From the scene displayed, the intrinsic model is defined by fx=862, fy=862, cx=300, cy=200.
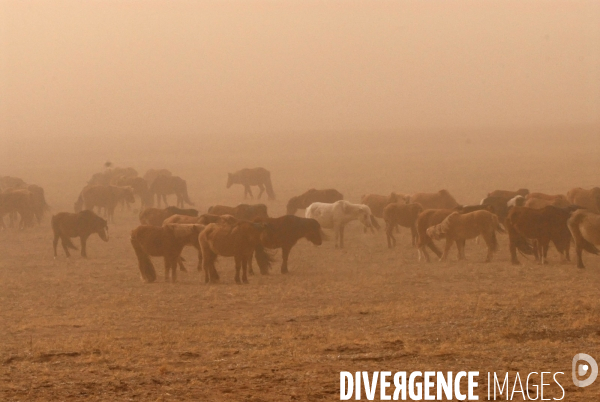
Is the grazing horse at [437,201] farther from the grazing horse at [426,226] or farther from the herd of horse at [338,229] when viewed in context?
the grazing horse at [426,226]

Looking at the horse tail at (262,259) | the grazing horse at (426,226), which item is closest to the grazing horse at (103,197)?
the horse tail at (262,259)

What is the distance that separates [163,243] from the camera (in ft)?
50.1

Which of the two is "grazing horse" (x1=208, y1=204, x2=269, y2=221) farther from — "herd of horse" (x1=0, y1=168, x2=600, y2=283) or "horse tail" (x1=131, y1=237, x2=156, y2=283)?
"horse tail" (x1=131, y1=237, x2=156, y2=283)

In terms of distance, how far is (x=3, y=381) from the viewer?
891 centimetres

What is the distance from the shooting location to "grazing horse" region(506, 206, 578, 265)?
15.9 metres

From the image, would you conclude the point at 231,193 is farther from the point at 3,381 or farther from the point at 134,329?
the point at 3,381

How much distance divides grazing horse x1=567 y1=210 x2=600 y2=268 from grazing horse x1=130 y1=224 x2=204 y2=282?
260 inches

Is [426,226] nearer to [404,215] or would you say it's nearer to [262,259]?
[404,215]

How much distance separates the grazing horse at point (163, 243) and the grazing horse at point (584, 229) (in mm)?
6600

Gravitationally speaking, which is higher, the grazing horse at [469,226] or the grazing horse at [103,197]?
the grazing horse at [103,197]

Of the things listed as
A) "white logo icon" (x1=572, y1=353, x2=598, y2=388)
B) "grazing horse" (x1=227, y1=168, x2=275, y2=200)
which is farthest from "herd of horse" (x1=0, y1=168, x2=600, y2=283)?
"grazing horse" (x1=227, y1=168, x2=275, y2=200)

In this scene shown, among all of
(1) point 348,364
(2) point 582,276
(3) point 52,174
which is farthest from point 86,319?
(3) point 52,174

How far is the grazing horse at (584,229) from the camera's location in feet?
49.1

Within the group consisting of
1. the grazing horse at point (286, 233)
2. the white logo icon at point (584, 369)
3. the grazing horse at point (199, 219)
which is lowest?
the white logo icon at point (584, 369)
